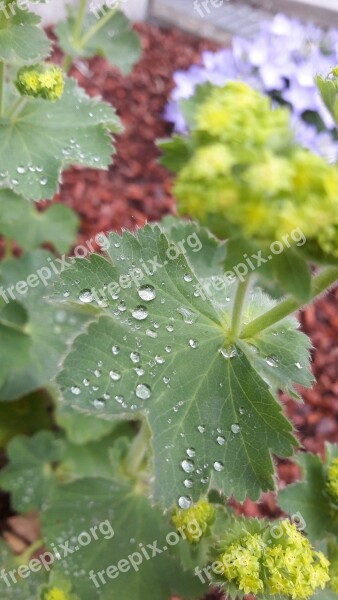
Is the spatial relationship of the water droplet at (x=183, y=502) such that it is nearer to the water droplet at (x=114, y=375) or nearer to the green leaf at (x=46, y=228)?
the water droplet at (x=114, y=375)

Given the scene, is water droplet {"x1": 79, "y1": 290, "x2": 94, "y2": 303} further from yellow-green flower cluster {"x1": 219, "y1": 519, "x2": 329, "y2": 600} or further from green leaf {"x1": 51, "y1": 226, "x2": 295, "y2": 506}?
yellow-green flower cluster {"x1": 219, "y1": 519, "x2": 329, "y2": 600}

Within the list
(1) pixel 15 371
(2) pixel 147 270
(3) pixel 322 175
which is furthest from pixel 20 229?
(3) pixel 322 175

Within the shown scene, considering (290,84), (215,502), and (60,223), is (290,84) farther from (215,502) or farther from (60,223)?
(215,502)

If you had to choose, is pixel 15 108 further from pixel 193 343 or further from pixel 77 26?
pixel 193 343

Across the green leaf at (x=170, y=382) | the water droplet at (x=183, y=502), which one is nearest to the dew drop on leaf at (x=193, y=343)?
the green leaf at (x=170, y=382)

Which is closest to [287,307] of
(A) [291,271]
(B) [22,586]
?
(A) [291,271]
